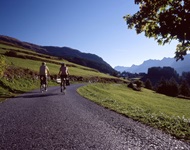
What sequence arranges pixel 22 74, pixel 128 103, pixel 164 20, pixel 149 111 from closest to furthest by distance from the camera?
pixel 164 20 → pixel 149 111 → pixel 128 103 → pixel 22 74

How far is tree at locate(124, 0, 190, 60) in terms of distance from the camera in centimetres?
1179

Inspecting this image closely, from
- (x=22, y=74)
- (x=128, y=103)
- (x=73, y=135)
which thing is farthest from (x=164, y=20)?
(x=22, y=74)

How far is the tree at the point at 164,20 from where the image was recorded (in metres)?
11.8

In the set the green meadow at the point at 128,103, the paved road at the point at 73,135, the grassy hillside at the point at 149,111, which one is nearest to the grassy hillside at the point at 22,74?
the green meadow at the point at 128,103

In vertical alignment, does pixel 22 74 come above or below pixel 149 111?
above

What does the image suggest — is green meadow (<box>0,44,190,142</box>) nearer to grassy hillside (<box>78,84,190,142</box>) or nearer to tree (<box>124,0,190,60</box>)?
grassy hillside (<box>78,84,190,142</box>)

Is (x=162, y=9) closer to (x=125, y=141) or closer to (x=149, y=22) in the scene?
(x=149, y=22)

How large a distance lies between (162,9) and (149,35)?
2218mm

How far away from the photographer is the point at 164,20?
12.6 m

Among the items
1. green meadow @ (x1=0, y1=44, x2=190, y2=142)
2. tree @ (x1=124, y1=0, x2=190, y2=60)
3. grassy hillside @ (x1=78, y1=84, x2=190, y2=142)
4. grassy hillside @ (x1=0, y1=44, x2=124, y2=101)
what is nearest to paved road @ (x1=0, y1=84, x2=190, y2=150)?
grassy hillside @ (x1=78, y1=84, x2=190, y2=142)

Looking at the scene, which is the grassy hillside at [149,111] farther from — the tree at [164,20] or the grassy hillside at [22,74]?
the grassy hillside at [22,74]

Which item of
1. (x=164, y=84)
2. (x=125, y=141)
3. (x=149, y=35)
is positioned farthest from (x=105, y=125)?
(x=164, y=84)

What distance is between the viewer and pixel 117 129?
9.34 metres

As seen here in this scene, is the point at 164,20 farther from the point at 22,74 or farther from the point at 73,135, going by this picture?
the point at 22,74
